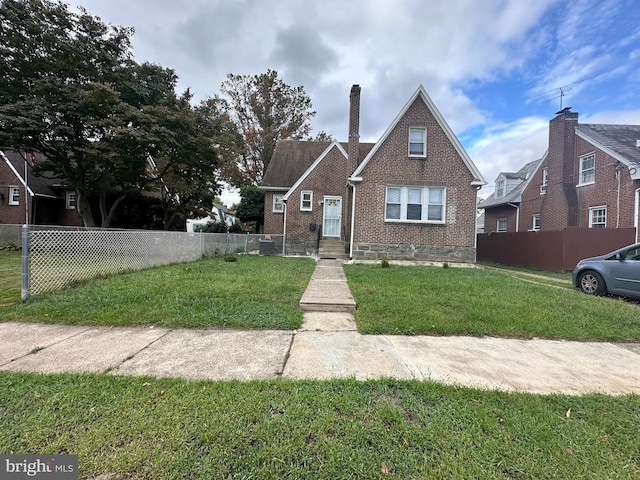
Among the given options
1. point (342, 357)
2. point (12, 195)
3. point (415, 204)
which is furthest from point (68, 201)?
point (342, 357)

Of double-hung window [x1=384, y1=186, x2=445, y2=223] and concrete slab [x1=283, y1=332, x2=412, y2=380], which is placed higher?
double-hung window [x1=384, y1=186, x2=445, y2=223]

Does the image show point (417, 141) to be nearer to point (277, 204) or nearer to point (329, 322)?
point (277, 204)

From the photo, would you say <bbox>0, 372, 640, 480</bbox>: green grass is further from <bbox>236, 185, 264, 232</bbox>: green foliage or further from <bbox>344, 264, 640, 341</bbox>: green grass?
<bbox>236, 185, 264, 232</bbox>: green foliage

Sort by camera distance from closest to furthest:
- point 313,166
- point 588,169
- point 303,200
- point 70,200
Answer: point 588,169, point 313,166, point 303,200, point 70,200

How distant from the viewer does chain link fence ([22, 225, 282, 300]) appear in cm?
552

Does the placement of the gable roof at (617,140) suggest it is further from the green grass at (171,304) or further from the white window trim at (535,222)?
the green grass at (171,304)

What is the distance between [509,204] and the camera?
20.7 metres

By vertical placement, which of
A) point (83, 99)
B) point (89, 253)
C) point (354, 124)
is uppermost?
point (83, 99)

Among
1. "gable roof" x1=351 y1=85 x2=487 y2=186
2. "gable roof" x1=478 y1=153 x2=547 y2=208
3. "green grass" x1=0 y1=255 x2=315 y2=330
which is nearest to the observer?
"green grass" x1=0 y1=255 x2=315 y2=330

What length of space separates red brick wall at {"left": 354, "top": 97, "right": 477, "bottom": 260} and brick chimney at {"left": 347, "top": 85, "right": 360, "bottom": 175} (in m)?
1.90

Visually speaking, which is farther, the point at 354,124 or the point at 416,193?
the point at 354,124

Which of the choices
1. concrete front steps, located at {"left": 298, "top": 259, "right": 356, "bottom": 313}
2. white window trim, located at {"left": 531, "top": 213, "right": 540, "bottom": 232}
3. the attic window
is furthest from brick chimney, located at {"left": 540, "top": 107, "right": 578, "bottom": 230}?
concrete front steps, located at {"left": 298, "top": 259, "right": 356, "bottom": 313}

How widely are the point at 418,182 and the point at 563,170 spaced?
9.82 m

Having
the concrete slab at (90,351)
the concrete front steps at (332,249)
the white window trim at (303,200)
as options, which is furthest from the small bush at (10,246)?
the concrete slab at (90,351)
